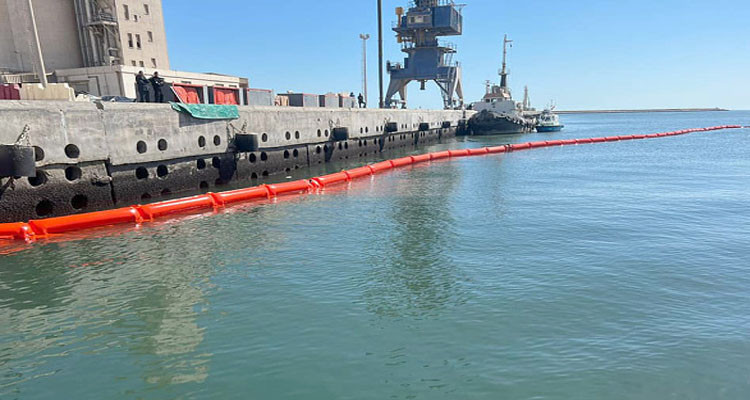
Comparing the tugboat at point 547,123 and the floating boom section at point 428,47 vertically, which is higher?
the floating boom section at point 428,47

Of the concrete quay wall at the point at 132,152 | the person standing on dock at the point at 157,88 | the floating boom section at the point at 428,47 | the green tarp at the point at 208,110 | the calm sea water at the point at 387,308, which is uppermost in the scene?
the floating boom section at the point at 428,47

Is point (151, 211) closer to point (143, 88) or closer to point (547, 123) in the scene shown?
point (143, 88)

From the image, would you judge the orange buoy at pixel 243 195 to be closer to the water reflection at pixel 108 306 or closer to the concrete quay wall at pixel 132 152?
the concrete quay wall at pixel 132 152

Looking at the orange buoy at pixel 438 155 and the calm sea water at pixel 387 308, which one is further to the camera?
the orange buoy at pixel 438 155

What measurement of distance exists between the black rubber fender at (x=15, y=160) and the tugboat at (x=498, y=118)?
2530 inches

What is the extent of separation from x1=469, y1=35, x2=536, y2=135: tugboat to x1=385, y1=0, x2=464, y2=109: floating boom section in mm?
6380

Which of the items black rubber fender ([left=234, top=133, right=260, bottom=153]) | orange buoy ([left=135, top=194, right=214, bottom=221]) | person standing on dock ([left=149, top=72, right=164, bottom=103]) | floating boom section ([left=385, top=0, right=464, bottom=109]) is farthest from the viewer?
floating boom section ([left=385, top=0, right=464, bottom=109])

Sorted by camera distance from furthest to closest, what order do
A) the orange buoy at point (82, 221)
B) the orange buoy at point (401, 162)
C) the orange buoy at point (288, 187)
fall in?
the orange buoy at point (401, 162)
the orange buoy at point (288, 187)
the orange buoy at point (82, 221)

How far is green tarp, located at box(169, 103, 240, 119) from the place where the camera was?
20.3m

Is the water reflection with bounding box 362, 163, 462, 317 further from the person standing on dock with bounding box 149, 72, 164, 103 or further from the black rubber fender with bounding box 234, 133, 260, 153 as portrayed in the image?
the person standing on dock with bounding box 149, 72, 164, 103

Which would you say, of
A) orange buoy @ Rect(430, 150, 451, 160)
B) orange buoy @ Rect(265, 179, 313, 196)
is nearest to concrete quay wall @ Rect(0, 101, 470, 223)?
orange buoy @ Rect(265, 179, 313, 196)

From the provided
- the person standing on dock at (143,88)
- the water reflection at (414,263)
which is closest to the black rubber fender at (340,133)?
the person standing on dock at (143,88)

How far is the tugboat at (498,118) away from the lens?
7088 cm

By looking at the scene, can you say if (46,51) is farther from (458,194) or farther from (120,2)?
(458,194)
